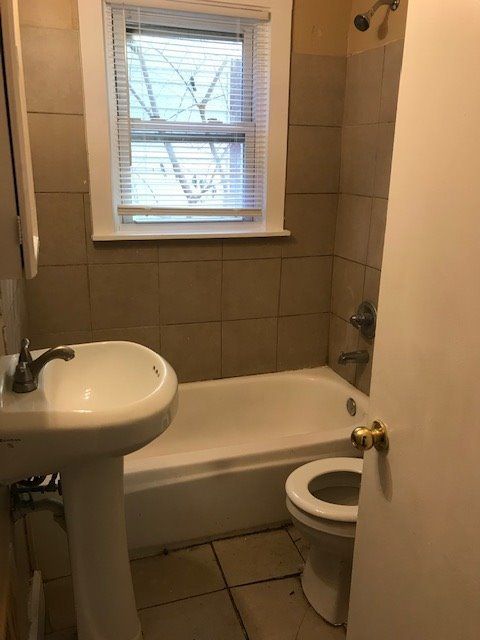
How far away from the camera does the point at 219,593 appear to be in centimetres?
187

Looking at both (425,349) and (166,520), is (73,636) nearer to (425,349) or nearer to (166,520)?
(166,520)

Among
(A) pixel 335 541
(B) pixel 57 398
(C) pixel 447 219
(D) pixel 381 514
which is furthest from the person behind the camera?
(A) pixel 335 541

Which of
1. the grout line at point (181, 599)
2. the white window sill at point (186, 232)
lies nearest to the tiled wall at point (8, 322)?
the white window sill at point (186, 232)

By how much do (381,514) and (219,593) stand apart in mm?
1028

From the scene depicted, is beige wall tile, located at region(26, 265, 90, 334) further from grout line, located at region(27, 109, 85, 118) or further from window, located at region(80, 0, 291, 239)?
grout line, located at region(27, 109, 85, 118)

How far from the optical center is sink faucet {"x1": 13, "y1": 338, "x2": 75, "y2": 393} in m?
1.22

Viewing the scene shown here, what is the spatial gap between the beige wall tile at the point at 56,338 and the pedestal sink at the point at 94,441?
0.81 meters

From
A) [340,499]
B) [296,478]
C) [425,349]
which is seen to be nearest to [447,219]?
[425,349]

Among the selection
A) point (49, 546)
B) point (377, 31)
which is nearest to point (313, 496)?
point (49, 546)

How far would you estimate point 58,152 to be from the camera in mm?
2131

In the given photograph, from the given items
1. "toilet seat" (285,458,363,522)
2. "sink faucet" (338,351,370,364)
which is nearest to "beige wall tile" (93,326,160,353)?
"sink faucet" (338,351,370,364)

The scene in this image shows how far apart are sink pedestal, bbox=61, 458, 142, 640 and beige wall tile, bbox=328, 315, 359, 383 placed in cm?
145

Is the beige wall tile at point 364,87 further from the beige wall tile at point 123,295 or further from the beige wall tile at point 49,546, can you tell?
the beige wall tile at point 49,546

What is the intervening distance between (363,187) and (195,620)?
1842 millimetres
